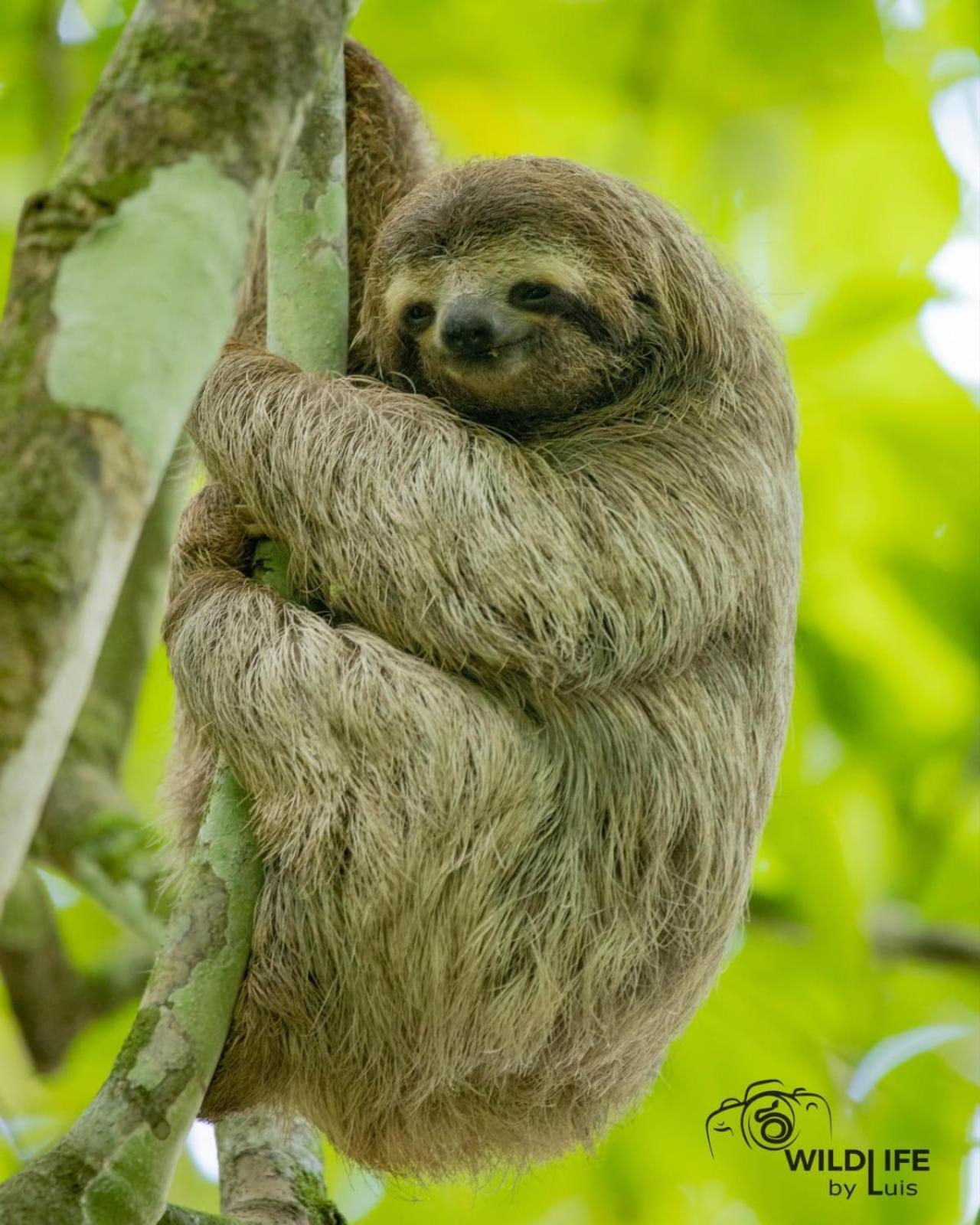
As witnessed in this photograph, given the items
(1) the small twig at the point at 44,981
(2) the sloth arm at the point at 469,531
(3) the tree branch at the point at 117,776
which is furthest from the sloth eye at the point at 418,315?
(1) the small twig at the point at 44,981

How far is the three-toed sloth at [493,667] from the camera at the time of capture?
5.58 m

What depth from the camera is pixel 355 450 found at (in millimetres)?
6039

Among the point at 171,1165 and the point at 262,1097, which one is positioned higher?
the point at 262,1097

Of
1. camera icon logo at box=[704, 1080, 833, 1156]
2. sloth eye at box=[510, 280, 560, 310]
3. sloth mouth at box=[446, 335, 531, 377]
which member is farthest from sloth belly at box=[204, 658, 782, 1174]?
sloth eye at box=[510, 280, 560, 310]

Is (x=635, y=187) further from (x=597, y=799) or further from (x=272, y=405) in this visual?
(x=597, y=799)

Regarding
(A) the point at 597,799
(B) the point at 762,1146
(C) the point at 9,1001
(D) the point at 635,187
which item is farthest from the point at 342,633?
(C) the point at 9,1001

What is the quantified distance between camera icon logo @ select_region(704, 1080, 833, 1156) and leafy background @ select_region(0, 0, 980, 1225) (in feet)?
0.25

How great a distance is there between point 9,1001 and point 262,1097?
11.1ft

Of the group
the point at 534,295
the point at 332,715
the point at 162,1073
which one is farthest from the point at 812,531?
the point at 162,1073

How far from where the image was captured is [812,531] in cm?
893

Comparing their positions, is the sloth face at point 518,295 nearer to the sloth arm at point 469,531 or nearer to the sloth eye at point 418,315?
the sloth eye at point 418,315

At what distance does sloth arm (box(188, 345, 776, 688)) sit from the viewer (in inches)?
→ 229

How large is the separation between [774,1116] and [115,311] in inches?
226

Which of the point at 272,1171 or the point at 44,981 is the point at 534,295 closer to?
the point at 272,1171
